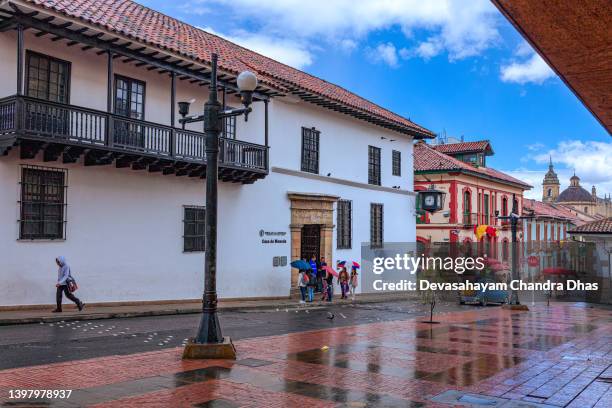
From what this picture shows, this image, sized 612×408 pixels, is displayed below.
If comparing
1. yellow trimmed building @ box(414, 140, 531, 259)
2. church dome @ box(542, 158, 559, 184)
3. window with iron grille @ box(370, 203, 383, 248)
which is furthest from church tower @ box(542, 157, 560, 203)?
window with iron grille @ box(370, 203, 383, 248)

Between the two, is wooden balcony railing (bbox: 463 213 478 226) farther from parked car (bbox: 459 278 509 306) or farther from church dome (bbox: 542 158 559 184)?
church dome (bbox: 542 158 559 184)

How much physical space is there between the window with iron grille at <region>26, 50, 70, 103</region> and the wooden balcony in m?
0.91

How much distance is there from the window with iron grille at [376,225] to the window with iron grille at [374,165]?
1228mm

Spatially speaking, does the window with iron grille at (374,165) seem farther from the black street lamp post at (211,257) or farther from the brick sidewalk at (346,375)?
the black street lamp post at (211,257)

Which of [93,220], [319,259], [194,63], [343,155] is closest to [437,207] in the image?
[343,155]

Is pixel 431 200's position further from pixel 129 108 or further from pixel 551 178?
pixel 551 178

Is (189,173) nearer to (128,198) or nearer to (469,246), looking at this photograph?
(128,198)

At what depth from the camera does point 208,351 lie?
29.3 feet

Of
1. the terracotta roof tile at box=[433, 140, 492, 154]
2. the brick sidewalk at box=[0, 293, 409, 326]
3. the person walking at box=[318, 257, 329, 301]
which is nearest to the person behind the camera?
→ the brick sidewalk at box=[0, 293, 409, 326]

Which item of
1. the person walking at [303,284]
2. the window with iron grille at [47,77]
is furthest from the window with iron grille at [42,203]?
the person walking at [303,284]

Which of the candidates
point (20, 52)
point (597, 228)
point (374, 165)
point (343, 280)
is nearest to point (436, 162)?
point (597, 228)

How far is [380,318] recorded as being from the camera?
17.2 meters

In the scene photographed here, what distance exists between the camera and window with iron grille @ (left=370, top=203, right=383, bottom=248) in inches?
1128

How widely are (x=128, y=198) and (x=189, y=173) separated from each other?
2303 millimetres
